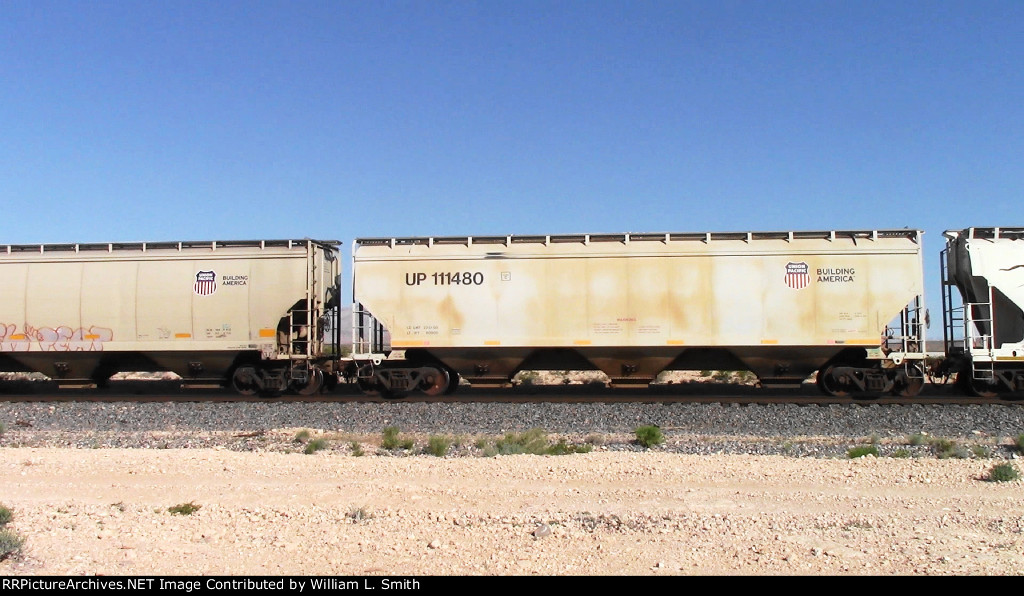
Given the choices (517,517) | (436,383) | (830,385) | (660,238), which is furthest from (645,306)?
(517,517)

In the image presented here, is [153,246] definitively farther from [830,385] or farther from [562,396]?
[830,385]

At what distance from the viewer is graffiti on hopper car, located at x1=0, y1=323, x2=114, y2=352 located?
58.5ft

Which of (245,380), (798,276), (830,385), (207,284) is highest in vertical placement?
(207,284)

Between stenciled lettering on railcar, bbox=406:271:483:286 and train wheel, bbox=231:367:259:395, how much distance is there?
4.34 m

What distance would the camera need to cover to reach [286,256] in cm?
1770

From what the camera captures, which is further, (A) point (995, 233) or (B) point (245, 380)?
(B) point (245, 380)

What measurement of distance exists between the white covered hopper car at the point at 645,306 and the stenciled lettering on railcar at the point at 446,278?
23 millimetres

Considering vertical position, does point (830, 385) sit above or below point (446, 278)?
below

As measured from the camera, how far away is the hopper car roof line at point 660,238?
16.5 metres

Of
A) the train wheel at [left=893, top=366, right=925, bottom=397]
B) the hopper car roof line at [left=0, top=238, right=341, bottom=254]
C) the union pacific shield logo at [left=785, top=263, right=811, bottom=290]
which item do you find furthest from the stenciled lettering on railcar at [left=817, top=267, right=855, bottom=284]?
the hopper car roof line at [left=0, top=238, right=341, bottom=254]

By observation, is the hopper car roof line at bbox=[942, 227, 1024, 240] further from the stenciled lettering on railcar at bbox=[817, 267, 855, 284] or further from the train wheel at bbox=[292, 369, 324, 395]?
the train wheel at bbox=[292, 369, 324, 395]

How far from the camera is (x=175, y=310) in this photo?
17688mm

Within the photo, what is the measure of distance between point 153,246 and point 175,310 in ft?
5.60
